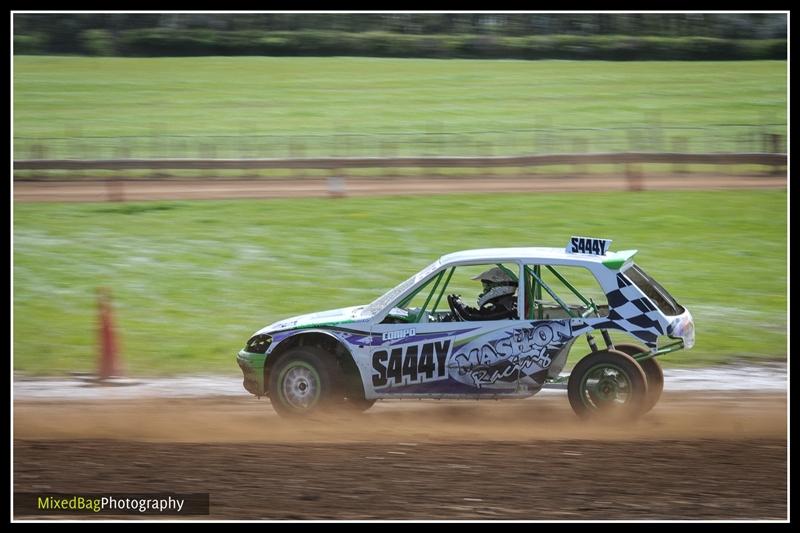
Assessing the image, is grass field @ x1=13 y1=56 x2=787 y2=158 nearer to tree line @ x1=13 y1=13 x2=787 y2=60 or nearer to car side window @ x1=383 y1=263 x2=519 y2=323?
tree line @ x1=13 y1=13 x2=787 y2=60

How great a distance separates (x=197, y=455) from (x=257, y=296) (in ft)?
20.5

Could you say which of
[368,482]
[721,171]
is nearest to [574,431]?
[368,482]

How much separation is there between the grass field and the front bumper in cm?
1724

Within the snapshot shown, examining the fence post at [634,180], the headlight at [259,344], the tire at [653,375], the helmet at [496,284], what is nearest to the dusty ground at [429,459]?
the tire at [653,375]

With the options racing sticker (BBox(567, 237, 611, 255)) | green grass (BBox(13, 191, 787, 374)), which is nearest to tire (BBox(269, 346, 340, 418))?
racing sticker (BBox(567, 237, 611, 255))

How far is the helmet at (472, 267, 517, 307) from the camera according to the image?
9906 mm

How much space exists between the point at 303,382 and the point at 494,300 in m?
1.92

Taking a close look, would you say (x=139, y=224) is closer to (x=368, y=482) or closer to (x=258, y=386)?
(x=258, y=386)

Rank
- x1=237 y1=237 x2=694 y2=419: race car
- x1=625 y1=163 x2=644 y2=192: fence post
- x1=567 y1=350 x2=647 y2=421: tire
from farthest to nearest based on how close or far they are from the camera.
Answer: x1=625 y1=163 x2=644 y2=192: fence post, x1=237 y1=237 x2=694 y2=419: race car, x1=567 y1=350 x2=647 y2=421: tire

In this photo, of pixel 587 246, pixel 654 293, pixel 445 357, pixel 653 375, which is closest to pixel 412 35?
pixel 587 246

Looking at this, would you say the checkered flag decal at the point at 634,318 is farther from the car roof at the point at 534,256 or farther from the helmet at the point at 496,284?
the helmet at the point at 496,284

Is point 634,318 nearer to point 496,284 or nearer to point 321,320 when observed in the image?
point 496,284

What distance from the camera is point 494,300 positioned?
9.90 meters

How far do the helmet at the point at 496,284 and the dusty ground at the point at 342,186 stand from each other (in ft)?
39.1
